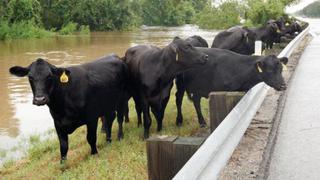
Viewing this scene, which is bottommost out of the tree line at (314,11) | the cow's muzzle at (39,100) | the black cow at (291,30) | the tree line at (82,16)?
the tree line at (314,11)

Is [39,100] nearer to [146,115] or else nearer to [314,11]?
[146,115]

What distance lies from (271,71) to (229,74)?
791mm

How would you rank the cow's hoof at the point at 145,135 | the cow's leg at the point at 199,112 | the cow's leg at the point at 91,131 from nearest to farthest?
the cow's leg at the point at 91,131 → the cow's hoof at the point at 145,135 → the cow's leg at the point at 199,112

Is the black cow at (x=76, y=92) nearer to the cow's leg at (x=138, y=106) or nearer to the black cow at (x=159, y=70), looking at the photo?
the cow's leg at (x=138, y=106)

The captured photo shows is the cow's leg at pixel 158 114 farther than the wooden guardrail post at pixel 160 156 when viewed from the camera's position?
Yes

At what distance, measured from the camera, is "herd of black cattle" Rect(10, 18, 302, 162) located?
23.2 ft

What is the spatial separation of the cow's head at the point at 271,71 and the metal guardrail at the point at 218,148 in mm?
2284

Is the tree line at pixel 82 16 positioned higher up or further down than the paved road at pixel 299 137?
further down

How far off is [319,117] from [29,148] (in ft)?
17.8

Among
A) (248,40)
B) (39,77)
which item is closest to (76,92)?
A: (39,77)

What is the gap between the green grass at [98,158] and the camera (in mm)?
6441

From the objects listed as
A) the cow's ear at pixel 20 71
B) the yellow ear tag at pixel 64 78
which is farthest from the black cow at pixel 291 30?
the cow's ear at pixel 20 71

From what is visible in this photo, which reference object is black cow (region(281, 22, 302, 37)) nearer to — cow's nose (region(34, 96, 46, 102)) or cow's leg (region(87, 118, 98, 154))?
cow's leg (region(87, 118, 98, 154))

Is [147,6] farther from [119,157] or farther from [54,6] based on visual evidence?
[119,157]
